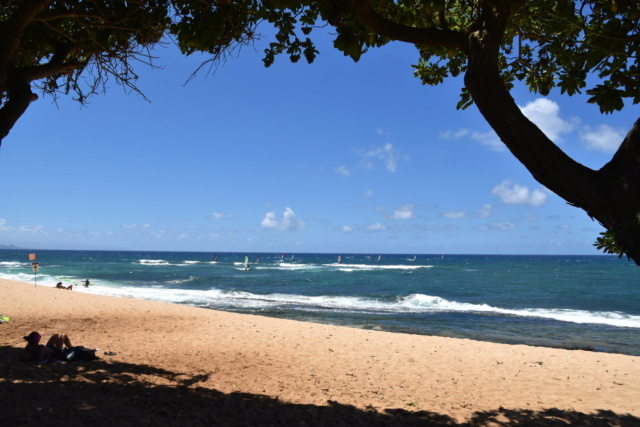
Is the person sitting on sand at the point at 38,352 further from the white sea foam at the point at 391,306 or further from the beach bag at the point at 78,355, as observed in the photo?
the white sea foam at the point at 391,306

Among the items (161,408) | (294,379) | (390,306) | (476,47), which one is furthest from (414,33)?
(390,306)

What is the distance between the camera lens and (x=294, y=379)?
23.1 ft

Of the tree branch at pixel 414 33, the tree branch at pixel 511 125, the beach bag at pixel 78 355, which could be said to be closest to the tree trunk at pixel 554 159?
the tree branch at pixel 511 125

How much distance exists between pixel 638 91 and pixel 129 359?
7837 mm

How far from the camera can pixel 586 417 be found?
582 cm

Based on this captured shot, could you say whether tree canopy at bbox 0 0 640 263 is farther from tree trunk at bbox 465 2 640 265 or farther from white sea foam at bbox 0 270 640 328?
white sea foam at bbox 0 270 640 328

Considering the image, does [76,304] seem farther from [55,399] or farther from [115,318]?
[55,399]

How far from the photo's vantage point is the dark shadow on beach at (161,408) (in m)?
4.41

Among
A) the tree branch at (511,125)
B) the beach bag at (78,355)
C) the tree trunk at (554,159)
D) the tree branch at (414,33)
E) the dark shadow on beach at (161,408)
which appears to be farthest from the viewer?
the beach bag at (78,355)

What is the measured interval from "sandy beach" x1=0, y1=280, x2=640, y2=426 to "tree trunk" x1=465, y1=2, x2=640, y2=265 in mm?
3693

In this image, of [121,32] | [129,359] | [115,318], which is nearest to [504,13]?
[121,32]

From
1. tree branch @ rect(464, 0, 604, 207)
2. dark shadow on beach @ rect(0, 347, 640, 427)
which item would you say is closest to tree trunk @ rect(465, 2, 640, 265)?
tree branch @ rect(464, 0, 604, 207)

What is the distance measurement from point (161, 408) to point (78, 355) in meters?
2.97

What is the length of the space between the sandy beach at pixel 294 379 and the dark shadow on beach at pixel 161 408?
0.01 m
